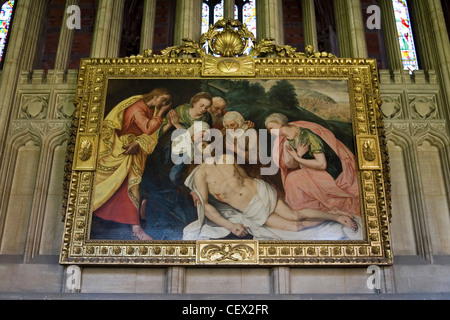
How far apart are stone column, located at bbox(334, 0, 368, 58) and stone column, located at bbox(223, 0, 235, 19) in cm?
170

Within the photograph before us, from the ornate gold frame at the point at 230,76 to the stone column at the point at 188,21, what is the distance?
1.22ft

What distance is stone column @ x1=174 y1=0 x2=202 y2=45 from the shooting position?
27.7 ft

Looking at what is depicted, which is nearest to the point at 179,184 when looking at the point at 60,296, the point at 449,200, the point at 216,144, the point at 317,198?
the point at 216,144

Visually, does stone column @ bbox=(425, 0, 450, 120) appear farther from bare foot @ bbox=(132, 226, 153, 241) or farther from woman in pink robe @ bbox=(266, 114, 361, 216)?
bare foot @ bbox=(132, 226, 153, 241)

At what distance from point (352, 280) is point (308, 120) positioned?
2.22 metres

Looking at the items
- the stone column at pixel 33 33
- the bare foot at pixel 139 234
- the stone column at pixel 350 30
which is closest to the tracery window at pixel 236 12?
the stone column at pixel 350 30

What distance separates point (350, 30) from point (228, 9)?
195 centimetres

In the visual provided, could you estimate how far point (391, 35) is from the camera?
881cm

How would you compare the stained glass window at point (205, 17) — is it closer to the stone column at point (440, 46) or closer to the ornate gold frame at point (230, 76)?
the ornate gold frame at point (230, 76)

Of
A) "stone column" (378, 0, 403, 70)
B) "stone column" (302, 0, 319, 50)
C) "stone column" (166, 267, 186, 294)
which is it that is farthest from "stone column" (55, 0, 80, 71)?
"stone column" (378, 0, 403, 70)

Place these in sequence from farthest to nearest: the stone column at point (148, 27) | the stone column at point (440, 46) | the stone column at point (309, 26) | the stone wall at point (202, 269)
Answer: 1. the stone column at point (309, 26)
2. the stone column at point (148, 27)
3. the stone column at point (440, 46)
4. the stone wall at point (202, 269)

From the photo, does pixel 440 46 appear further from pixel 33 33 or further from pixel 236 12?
pixel 33 33

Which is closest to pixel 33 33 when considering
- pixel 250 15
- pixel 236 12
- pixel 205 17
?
pixel 205 17

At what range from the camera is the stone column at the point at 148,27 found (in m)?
8.74
